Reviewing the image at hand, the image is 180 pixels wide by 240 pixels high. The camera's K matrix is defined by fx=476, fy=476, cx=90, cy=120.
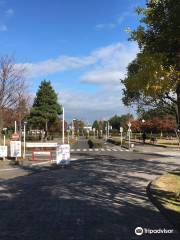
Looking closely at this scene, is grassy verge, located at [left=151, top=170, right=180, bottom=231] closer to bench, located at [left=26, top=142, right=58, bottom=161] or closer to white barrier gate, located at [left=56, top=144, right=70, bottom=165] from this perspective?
white barrier gate, located at [left=56, top=144, right=70, bottom=165]

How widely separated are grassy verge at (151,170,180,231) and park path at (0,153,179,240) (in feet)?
0.76

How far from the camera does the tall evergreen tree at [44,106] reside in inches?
3302

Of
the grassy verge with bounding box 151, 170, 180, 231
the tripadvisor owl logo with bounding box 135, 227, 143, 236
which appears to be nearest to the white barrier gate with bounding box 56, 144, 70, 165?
the grassy verge with bounding box 151, 170, 180, 231

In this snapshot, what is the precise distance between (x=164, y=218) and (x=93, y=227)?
188 cm

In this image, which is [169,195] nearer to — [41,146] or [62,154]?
[62,154]

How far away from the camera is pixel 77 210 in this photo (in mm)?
11672

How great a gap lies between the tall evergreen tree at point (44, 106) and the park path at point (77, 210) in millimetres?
64850

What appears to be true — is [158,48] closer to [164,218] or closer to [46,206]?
[164,218]

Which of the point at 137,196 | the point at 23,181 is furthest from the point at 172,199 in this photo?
the point at 23,181

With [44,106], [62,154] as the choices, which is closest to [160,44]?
[62,154]

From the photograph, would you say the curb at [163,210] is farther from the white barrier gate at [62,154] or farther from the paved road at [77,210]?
the white barrier gate at [62,154]

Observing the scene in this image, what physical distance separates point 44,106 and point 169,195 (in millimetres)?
71262

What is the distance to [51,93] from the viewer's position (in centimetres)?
8506

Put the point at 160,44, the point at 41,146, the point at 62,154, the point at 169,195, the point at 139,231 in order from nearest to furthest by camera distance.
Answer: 1. the point at 139,231
2. the point at 160,44
3. the point at 169,195
4. the point at 62,154
5. the point at 41,146
